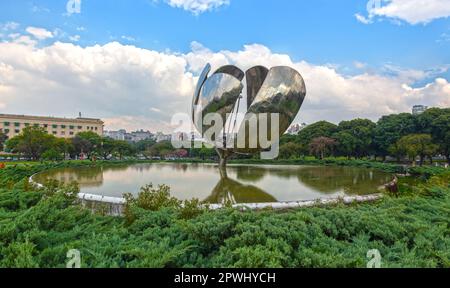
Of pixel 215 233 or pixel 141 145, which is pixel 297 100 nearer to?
pixel 215 233

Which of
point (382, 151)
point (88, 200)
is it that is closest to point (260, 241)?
point (88, 200)

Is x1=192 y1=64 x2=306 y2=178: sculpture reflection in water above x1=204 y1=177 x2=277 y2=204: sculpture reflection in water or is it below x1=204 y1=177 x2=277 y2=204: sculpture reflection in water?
above

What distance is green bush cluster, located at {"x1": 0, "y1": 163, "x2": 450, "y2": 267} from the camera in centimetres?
256

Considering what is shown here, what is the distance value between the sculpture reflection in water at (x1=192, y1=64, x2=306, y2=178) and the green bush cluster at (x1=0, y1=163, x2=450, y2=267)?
8319 millimetres

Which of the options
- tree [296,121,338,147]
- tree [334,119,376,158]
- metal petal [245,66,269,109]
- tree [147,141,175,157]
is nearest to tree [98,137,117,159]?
tree [147,141,175,157]

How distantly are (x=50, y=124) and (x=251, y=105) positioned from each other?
6549cm

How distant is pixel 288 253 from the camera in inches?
108

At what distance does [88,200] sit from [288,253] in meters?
7.54

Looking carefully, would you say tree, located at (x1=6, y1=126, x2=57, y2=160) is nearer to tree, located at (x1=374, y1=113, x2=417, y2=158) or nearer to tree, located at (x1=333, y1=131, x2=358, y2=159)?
tree, located at (x1=333, y1=131, x2=358, y2=159)

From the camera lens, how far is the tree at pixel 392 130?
33625mm

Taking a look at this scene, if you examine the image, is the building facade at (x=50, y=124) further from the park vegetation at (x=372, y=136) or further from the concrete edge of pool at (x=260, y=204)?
the concrete edge of pool at (x=260, y=204)

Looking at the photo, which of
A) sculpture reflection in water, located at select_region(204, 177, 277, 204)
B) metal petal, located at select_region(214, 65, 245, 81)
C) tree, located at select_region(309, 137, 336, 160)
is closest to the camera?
sculpture reflection in water, located at select_region(204, 177, 277, 204)

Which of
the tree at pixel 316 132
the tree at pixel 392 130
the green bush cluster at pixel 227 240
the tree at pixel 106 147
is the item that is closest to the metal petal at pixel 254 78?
the green bush cluster at pixel 227 240

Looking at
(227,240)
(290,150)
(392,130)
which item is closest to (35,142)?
(290,150)
